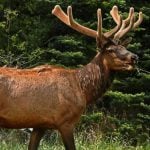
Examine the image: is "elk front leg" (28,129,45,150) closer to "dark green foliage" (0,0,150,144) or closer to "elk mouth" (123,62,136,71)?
"elk mouth" (123,62,136,71)

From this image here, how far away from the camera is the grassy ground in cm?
1010

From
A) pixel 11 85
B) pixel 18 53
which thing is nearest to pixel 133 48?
pixel 18 53

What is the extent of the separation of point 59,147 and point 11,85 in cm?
289

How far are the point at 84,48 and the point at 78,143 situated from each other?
3.12 meters

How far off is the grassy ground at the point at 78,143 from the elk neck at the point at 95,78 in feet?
6.43

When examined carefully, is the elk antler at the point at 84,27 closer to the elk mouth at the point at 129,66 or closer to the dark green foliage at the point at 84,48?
the elk mouth at the point at 129,66

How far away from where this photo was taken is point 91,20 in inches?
520

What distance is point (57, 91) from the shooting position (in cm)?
791

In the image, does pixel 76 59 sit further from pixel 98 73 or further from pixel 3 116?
pixel 3 116

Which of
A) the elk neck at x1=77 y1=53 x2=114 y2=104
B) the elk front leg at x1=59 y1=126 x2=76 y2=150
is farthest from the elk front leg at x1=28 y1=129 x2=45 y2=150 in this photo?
the elk neck at x1=77 y1=53 x2=114 y2=104

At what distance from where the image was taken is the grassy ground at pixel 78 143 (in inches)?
398

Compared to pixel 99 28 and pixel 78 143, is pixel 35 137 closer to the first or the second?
pixel 99 28

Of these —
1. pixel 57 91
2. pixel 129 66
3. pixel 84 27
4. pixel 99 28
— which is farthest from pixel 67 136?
pixel 84 27

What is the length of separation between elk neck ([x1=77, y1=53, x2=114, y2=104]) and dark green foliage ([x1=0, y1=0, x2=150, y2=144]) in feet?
12.7
